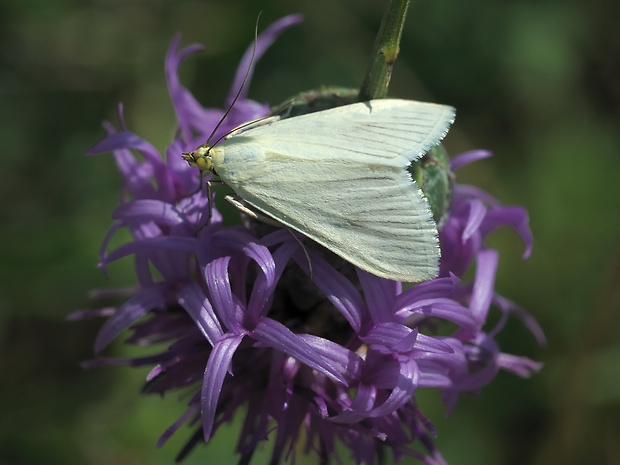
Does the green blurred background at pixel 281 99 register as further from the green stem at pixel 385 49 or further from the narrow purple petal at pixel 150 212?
the green stem at pixel 385 49

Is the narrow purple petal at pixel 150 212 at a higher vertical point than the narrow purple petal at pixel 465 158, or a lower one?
lower

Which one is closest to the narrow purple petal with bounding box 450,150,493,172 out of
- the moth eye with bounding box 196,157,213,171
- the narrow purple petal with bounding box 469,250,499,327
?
the narrow purple petal with bounding box 469,250,499,327

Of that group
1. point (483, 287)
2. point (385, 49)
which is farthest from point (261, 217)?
point (483, 287)

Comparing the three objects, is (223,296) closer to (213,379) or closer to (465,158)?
(213,379)

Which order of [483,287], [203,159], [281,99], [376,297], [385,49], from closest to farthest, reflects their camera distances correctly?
[385,49], [376,297], [203,159], [483,287], [281,99]

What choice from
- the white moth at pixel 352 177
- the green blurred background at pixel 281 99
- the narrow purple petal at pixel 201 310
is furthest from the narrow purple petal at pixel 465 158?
the green blurred background at pixel 281 99

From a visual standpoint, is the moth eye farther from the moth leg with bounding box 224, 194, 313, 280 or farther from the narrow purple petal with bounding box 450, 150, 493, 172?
the narrow purple petal with bounding box 450, 150, 493, 172
